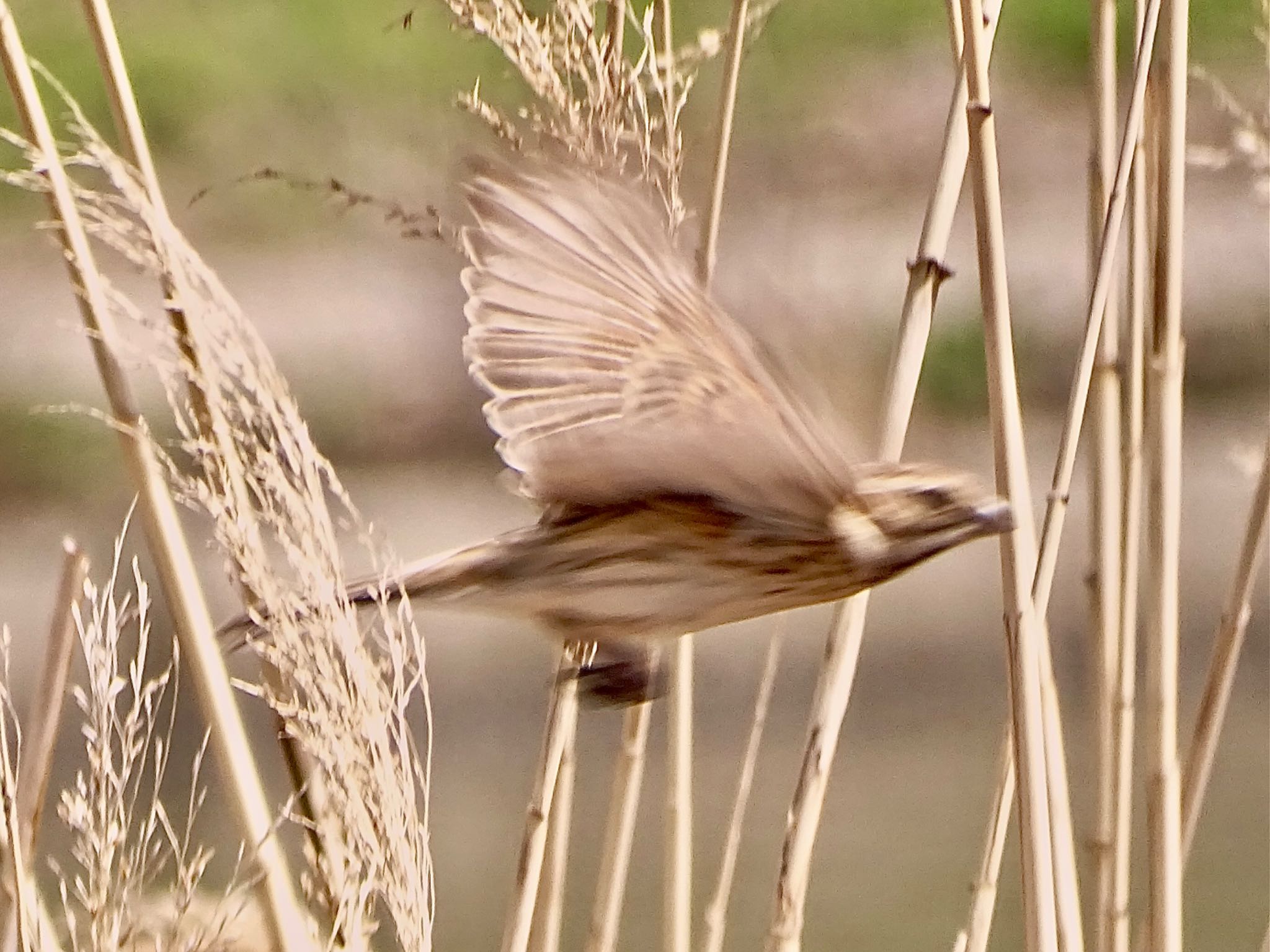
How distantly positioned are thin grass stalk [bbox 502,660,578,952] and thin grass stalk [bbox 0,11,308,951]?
12cm

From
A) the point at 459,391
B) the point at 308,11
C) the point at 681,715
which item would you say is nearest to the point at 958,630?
the point at 459,391

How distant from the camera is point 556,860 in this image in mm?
710

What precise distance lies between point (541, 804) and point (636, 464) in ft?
0.56

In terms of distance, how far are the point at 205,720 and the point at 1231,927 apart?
1.65 m

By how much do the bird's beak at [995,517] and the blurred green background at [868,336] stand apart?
1319 millimetres

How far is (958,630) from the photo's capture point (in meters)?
2.45

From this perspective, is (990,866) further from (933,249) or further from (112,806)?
(112,806)

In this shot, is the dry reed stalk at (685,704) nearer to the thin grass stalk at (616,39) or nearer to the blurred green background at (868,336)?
the thin grass stalk at (616,39)

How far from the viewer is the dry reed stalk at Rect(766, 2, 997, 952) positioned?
0.63 meters

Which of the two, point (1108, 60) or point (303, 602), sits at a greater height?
point (1108, 60)

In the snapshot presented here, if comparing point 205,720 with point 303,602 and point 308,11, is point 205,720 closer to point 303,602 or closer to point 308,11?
point 303,602

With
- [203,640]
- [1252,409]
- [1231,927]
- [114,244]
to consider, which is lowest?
[1231,927]

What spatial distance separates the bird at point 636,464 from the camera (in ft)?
1.72

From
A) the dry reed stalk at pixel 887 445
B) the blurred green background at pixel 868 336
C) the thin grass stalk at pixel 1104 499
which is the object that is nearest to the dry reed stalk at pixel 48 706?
the dry reed stalk at pixel 887 445
